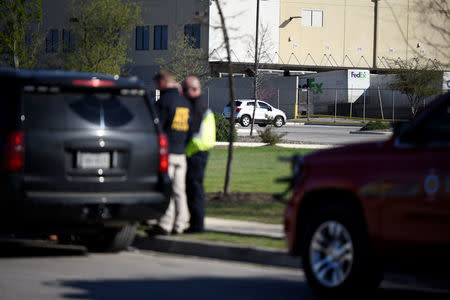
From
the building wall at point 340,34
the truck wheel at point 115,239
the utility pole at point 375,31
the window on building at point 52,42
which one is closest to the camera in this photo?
the truck wheel at point 115,239

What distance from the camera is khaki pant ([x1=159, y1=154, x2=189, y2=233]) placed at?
11.5 metres

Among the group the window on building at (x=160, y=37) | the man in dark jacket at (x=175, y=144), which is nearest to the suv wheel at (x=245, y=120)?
the window on building at (x=160, y=37)

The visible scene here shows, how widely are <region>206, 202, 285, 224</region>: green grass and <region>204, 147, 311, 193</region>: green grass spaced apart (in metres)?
2.06

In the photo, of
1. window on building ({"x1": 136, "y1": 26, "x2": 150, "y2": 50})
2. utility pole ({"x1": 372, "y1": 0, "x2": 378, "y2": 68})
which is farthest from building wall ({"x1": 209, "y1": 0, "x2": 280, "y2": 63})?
utility pole ({"x1": 372, "y1": 0, "x2": 378, "y2": 68})

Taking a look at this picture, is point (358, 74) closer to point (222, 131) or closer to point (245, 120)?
point (245, 120)

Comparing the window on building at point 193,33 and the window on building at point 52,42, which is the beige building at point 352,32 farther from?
the window on building at point 52,42

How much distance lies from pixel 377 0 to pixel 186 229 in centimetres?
6859

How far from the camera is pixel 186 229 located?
38.6 ft

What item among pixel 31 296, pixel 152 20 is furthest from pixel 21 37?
pixel 152 20

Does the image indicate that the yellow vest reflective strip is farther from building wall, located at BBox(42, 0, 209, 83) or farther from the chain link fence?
building wall, located at BBox(42, 0, 209, 83)

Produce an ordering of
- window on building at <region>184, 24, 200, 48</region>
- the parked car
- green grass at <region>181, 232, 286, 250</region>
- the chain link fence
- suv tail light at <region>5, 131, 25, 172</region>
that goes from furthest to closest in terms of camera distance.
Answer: window on building at <region>184, 24, 200, 48</region>, the chain link fence, green grass at <region>181, 232, 286, 250</region>, suv tail light at <region>5, 131, 25, 172</region>, the parked car

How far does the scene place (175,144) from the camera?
1151 cm

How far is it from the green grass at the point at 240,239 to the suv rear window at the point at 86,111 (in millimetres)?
1659

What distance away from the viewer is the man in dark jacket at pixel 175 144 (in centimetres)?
1149
